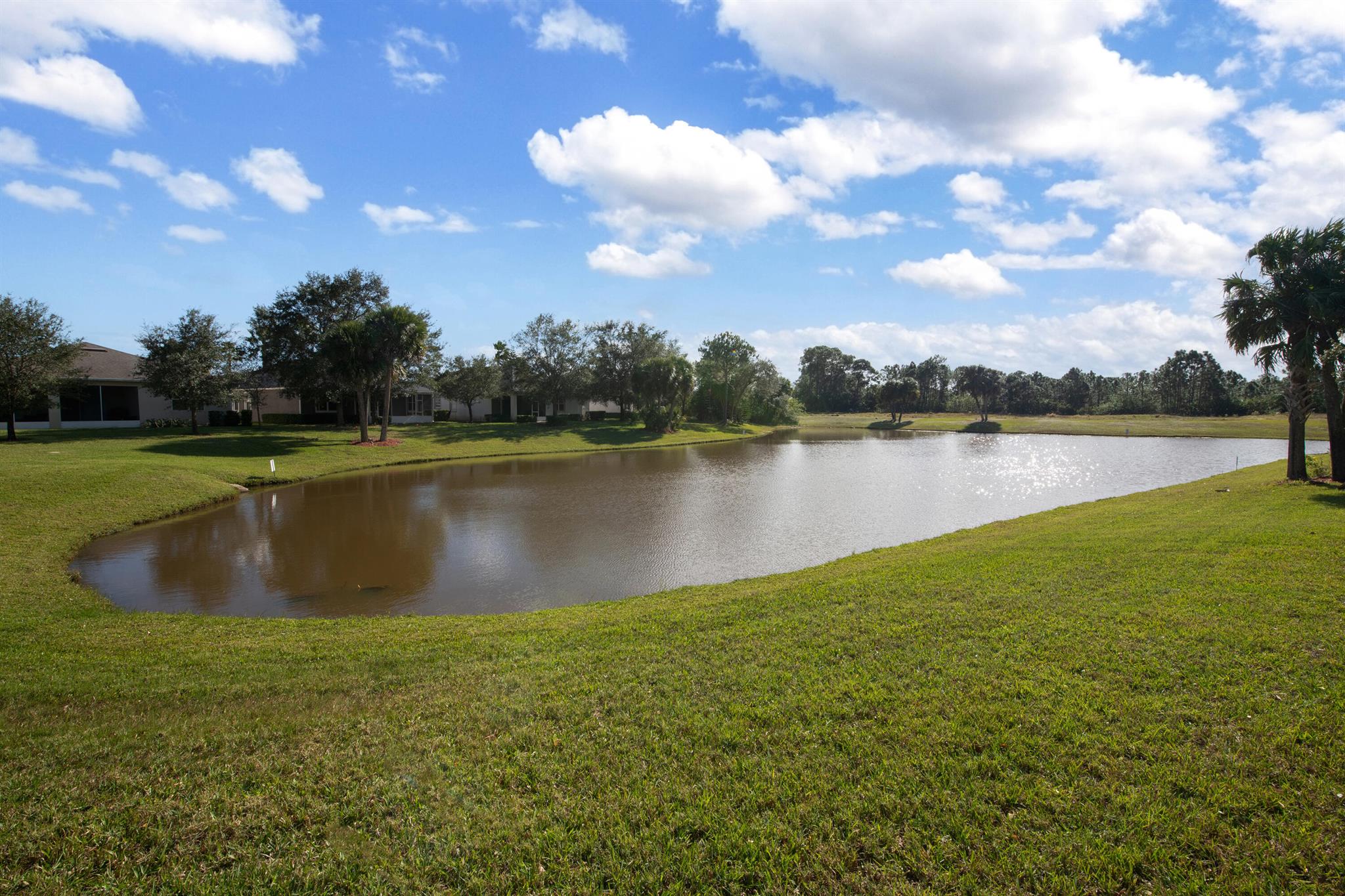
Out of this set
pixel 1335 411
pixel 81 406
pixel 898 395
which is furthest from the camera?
pixel 898 395

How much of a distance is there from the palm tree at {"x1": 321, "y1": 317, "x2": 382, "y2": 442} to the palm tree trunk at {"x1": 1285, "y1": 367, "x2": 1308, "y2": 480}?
130 feet

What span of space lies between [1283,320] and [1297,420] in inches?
128

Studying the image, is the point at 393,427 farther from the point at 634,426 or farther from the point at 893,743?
the point at 893,743

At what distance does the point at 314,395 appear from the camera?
4669 cm

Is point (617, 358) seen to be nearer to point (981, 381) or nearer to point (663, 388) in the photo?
point (663, 388)

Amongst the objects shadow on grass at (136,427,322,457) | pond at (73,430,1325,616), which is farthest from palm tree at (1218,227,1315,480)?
shadow on grass at (136,427,322,457)

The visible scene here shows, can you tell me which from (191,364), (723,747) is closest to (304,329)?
(191,364)

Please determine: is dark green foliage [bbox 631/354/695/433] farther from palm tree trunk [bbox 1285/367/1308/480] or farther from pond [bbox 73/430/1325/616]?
palm tree trunk [bbox 1285/367/1308/480]

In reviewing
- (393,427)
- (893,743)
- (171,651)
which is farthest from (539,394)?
(893,743)

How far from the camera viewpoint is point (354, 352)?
36.2 m

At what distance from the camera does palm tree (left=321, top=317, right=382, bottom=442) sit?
36.1 meters

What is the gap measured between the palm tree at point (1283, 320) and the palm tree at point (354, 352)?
3824 cm

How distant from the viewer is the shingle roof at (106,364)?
119ft

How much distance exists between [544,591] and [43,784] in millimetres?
7575
